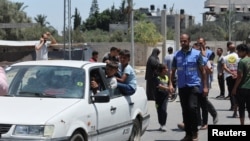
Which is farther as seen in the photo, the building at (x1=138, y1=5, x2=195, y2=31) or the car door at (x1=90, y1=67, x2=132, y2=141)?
the building at (x1=138, y1=5, x2=195, y2=31)

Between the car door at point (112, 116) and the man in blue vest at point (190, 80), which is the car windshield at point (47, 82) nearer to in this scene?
the car door at point (112, 116)

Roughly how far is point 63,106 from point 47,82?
2.80 feet

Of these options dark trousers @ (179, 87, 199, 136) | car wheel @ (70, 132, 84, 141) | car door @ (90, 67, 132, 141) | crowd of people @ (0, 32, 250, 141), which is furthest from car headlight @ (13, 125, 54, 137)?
dark trousers @ (179, 87, 199, 136)

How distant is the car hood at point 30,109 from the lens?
7.25 meters

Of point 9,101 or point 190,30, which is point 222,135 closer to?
point 9,101

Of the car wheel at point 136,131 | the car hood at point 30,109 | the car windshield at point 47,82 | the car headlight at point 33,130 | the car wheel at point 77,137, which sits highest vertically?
the car windshield at point 47,82

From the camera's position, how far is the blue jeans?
9.55 metres

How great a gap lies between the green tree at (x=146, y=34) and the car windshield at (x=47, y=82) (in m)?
49.2

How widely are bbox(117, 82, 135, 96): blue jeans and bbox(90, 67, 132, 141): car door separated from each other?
0.14 m

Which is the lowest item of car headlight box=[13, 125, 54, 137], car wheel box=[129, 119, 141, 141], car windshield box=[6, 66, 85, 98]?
car wheel box=[129, 119, 141, 141]

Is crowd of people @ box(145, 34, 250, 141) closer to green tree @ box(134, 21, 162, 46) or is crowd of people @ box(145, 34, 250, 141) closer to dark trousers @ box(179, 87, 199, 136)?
dark trousers @ box(179, 87, 199, 136)

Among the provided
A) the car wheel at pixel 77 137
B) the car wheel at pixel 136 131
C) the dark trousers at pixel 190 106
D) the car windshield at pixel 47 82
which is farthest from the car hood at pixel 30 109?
the dark trousers at pixel 190 106

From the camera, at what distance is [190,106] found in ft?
34.8

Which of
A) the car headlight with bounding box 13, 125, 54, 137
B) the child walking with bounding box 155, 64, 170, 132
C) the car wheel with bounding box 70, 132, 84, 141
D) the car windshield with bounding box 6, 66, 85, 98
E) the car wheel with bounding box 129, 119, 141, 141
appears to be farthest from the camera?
the child walking with bounding box 155, 64, 170, 132
